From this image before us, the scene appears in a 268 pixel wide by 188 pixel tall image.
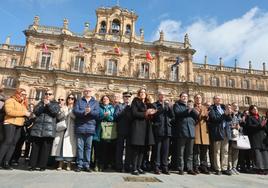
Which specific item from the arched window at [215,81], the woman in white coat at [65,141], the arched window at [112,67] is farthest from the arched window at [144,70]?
the woman in white coat at [65,141]

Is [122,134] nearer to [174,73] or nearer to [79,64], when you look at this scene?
[79,64]

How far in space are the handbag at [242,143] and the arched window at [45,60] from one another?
72.9 feet

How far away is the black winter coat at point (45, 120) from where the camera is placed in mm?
5480

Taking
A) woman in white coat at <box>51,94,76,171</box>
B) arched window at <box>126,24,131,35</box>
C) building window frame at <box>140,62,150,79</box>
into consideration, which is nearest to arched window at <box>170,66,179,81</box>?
building window frame at <box>140,62,150,79</box>

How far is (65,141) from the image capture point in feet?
19.2

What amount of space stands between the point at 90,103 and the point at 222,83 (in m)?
31.6

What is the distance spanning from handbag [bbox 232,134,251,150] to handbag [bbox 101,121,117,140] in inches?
135

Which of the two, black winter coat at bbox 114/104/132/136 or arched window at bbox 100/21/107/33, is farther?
arched window at bbox 100/21/107/33

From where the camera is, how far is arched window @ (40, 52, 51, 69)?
82.2 feet

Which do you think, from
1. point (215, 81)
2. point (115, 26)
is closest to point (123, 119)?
point (115, 26)

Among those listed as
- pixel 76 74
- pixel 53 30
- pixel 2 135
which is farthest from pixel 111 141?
pixel 53 30

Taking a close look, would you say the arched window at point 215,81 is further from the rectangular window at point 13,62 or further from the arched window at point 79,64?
the rectangular window at point 13,62

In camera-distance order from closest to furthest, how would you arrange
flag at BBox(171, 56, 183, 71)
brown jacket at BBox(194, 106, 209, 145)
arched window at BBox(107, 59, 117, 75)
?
brown jacket at BBox(194, 106, 209, 145)
arched window at BBox(107, 59, 117, 75)
flag at BBox(171, 56, 183, 71)

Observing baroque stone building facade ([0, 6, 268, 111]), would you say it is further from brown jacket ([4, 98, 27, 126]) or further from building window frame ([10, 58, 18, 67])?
brown jacket ([4, 98, 27, 126])
